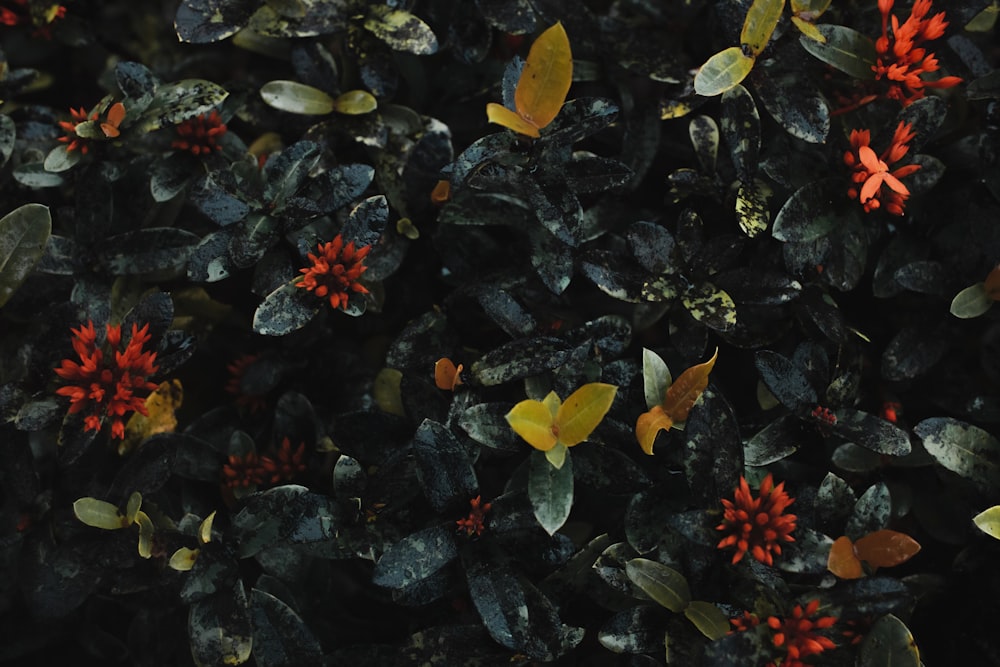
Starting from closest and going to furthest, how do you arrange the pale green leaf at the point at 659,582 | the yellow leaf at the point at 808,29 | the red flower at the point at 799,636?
the red flower at the point at 799,636 → the pale green leaf at the point at 659,582 → the yellow leaf at the point at 808,29

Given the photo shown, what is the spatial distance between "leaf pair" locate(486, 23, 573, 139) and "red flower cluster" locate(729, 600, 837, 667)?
75 cm

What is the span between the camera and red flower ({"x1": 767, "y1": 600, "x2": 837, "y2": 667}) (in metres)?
1.12

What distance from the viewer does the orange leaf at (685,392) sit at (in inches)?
48.9

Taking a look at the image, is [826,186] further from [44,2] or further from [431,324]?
[44,2]

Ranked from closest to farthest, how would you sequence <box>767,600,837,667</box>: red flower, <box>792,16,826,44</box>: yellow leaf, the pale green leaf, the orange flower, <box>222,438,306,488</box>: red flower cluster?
<box>767,600,837,667</box>: red flower < the pale green leaf < <box>792,16,826,44</box>: yellow leaf < <box>222,438,306,488</box>: red flower cluster < the orange flower

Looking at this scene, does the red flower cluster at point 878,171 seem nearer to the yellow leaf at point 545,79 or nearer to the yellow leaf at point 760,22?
the yellow leaf at point 760,22

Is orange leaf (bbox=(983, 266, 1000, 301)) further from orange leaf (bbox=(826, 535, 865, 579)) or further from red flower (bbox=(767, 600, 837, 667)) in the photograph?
red flower (bbox=(767, 600, 837, 667))

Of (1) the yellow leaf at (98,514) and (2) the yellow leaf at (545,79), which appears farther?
(1) the yellow leaf at (98,514)

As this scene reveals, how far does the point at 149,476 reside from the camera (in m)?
1.38

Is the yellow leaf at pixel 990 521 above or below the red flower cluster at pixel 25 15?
below

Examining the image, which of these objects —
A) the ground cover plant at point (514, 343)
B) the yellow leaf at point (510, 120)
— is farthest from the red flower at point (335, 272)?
the yellow leaf at point (510, 120)

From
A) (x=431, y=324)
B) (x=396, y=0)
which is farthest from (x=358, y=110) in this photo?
(x=431, y=324)

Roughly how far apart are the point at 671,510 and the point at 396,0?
0.98 m

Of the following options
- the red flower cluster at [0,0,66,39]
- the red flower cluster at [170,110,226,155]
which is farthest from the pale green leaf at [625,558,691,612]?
the red flower cluster at [0,0,66,39]
